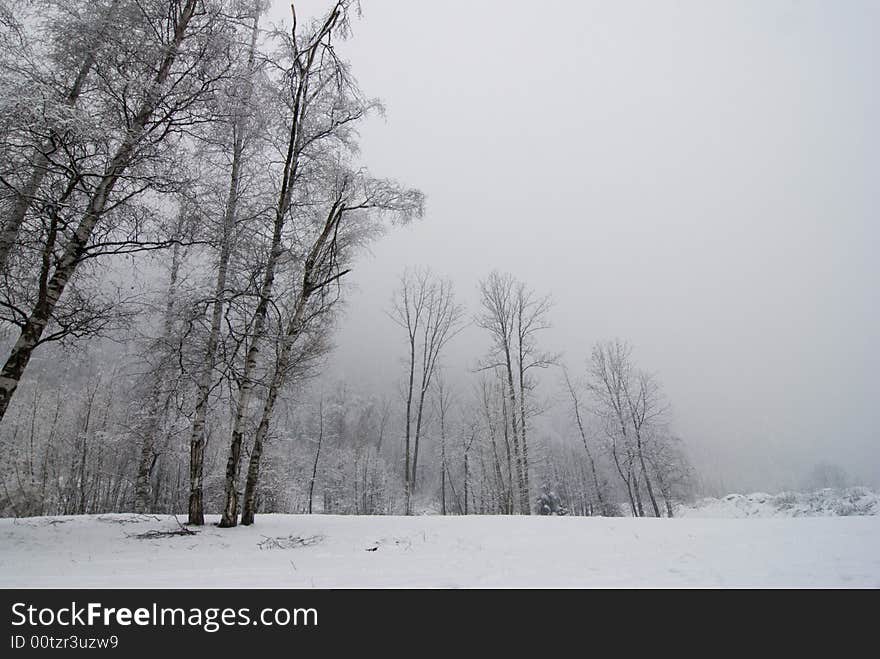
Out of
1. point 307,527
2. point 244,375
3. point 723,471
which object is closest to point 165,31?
point 244,375

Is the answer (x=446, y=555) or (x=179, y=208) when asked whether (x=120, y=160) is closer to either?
(x=179, y=208)

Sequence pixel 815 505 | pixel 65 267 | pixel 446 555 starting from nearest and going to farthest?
pixel 446 555 < pixel 65 267 < pixel 815 505

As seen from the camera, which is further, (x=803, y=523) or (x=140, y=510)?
(x=140, y=510)

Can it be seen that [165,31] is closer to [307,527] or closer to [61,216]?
[61,216]

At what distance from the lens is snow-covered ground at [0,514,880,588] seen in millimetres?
3457

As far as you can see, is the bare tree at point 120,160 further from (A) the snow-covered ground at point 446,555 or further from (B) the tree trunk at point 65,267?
(A) the snow-covered ground at point 446,555

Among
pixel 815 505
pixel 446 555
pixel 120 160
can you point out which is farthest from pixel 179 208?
pixel 815 505

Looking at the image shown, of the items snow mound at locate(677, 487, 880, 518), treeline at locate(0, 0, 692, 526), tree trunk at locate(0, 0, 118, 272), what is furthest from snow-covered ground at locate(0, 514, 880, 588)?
snow mound at locate(677, 487, 880, 518)

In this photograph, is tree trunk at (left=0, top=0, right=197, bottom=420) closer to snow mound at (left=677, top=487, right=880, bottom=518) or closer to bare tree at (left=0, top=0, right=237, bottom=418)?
bare tree at (left=0, top=0, right=237, bottom=418)

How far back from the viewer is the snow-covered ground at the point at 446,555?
3457mm

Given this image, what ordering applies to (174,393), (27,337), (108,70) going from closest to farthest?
(27,337)
(108,70)
(174,393)

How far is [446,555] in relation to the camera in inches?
193
